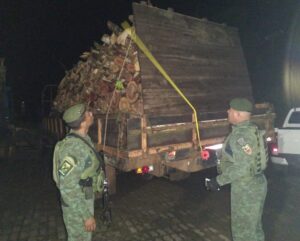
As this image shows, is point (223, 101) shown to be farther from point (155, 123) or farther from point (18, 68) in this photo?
point (18, 68)

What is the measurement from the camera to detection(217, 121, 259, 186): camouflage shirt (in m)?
3.13

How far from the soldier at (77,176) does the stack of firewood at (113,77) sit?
2.16m

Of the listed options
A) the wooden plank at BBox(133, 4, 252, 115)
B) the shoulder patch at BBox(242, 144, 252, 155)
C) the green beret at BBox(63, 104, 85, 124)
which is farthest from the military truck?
the shoulder patch at BBox(242, 144, 252, 155)

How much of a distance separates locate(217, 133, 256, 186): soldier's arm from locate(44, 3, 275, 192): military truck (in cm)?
157

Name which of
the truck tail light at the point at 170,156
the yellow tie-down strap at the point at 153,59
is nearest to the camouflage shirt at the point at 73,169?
the truck tail light at the point at 170,156

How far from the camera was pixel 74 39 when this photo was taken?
22.0 m

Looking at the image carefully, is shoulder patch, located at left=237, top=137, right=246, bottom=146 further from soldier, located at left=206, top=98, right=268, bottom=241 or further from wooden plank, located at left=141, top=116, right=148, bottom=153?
wooden plank, located at left=141, top=116, right=148, bottom=153

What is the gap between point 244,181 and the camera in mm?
3203

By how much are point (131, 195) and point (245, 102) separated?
3571mm

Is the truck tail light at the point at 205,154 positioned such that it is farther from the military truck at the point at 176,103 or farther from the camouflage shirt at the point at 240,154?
the camouflage shirt at the point at 240,154

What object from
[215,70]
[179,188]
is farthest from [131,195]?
[215,70]

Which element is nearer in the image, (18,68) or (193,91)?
(193,91)

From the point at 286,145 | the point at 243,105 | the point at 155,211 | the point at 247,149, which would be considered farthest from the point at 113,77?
the point at 286,145

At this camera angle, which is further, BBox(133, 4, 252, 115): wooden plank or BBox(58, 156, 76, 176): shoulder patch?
BBox(133, 4, 252, 115): wooden plank
